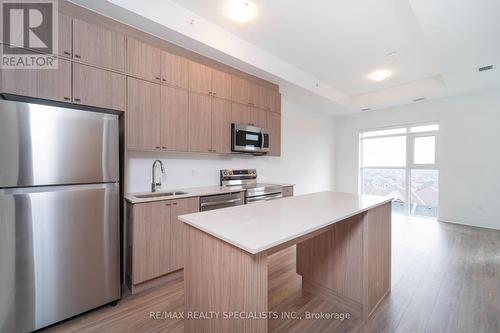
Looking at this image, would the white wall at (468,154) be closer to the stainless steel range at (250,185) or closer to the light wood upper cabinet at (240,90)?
the stainless steel range at (250,185)

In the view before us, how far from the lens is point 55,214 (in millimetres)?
1644

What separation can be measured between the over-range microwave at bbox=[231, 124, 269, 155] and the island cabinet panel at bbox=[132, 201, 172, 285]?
1.46m

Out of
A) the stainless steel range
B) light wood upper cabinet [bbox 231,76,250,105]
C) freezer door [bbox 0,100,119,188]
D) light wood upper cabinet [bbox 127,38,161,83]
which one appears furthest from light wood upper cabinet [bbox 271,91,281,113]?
freezer door [bbox 0,100,119,188]

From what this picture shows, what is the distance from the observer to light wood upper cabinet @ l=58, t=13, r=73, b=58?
185cm

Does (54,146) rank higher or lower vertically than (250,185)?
higher

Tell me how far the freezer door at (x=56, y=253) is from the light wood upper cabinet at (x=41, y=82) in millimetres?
806

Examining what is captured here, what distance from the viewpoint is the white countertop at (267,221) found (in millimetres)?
1072

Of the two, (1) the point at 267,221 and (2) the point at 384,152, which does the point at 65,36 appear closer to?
(1) the point at 267,221

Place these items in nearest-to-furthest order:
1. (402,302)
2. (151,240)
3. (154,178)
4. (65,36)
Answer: (65,36) → (402,302) → (151,240) → (154,178)

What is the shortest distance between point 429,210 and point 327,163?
2649 millimetres

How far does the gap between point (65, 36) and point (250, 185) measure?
2864mm

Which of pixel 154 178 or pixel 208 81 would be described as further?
pixel 208 81

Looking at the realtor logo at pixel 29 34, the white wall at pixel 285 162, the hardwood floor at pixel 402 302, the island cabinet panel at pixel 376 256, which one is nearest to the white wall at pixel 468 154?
the hardwood floor at pixel 402 302

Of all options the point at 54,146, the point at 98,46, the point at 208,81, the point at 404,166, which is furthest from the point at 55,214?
the point at 404,166
